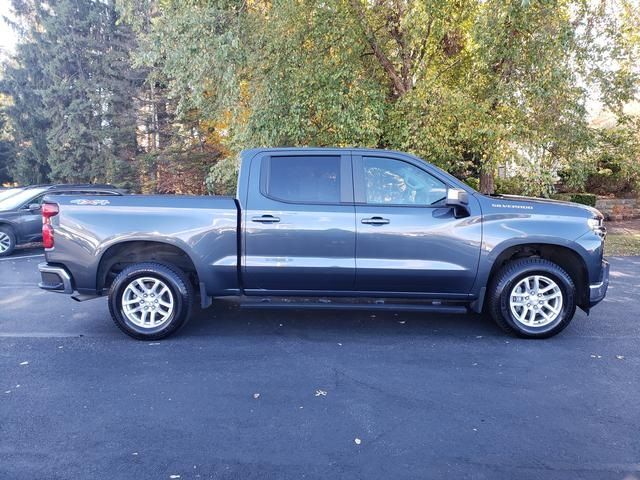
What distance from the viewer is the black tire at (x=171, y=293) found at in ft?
16.1

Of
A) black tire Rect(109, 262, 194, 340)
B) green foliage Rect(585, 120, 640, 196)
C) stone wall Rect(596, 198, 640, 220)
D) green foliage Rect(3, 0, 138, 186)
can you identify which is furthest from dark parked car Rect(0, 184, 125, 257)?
stone wall Rect(596, 198, 640, 220)

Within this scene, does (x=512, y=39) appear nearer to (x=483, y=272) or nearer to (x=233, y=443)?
(x=483, y=272)

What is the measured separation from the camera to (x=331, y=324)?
17.9 ft

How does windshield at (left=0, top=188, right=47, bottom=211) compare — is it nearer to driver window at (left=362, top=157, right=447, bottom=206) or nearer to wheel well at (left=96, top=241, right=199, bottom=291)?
wheel well at (left=96, top=241, right=199, bottom=291)

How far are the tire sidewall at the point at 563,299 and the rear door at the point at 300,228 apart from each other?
158 centimetres

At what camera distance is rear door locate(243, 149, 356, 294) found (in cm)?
486

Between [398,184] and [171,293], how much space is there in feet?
8.62

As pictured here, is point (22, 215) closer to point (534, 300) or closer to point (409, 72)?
point (409, 72)

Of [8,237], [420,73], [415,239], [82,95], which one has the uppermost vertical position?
[82,95]

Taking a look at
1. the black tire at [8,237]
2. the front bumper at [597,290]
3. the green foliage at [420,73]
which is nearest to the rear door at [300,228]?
the front bumper at [597,290]

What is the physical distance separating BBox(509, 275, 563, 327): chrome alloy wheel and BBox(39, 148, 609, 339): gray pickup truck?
1 cm

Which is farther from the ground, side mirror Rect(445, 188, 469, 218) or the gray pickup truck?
side mirror Rect(445, 188, 469, 218)

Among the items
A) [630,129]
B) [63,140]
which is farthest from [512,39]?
[63,140]

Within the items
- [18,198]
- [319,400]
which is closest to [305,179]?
[319,400]
